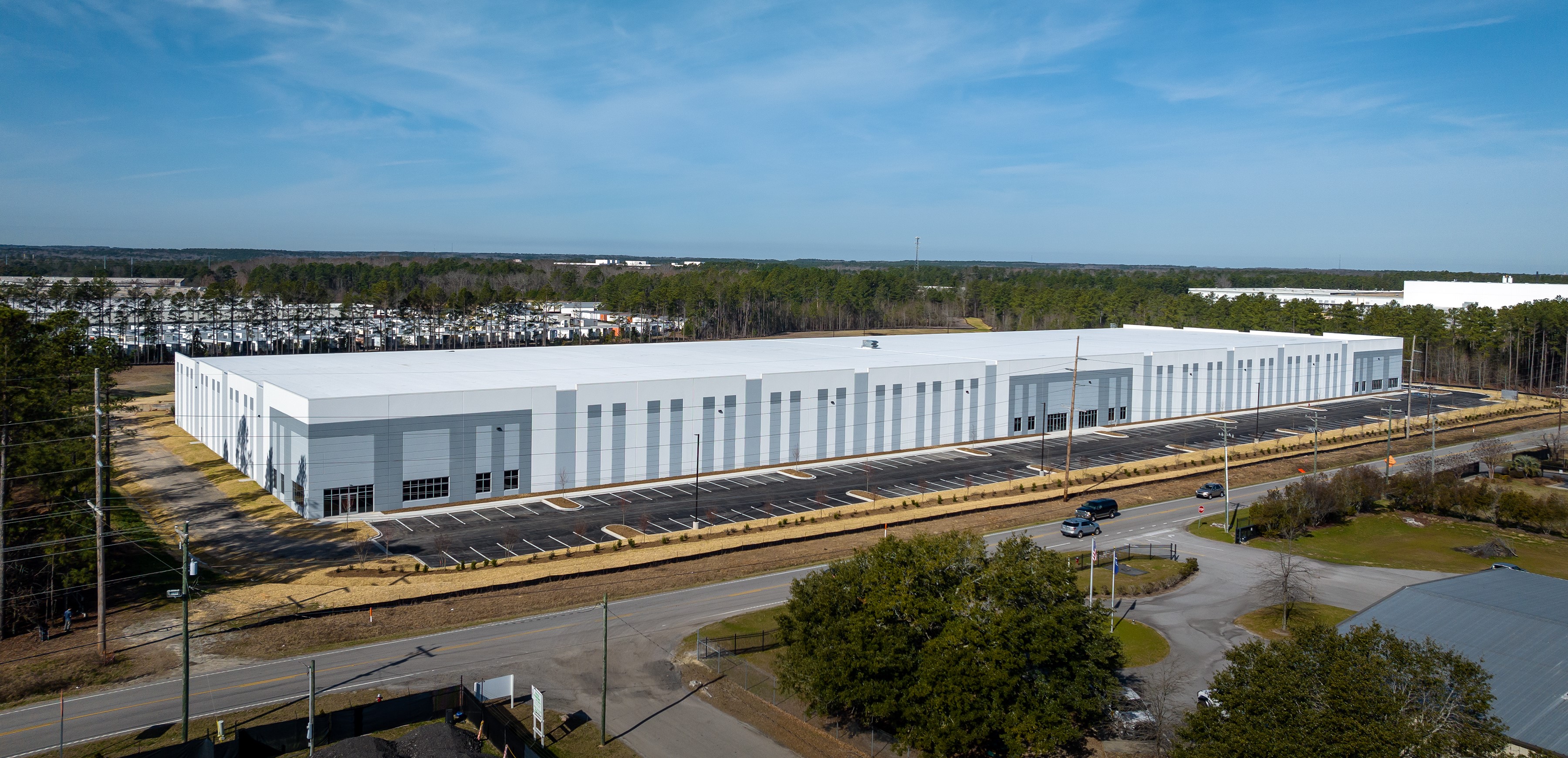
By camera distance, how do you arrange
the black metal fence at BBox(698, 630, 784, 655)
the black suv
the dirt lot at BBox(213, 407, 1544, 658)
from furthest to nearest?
the black suv
the black metal fence at BBox(698, 630, 784, 655)
the dirt lot at BBox(213, 407, 1544, 658)

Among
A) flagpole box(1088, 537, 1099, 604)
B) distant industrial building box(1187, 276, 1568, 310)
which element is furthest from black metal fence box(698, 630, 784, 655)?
distant industrial building box(1187, 276, 1568, 310)

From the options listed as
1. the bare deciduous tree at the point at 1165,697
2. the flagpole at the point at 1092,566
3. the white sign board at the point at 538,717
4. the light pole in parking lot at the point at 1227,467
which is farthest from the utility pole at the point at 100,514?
the light pole in parking lot at the point at 1227,467

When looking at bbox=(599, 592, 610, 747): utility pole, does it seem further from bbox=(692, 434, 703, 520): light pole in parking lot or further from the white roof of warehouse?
the white roof of warehouse

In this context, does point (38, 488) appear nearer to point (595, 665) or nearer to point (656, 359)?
point (595, 665)

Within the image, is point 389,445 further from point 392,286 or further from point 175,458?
point 392,286

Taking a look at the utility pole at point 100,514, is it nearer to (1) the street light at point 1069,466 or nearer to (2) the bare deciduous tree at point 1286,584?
(2) the bare deciduous tree at point 1286,584

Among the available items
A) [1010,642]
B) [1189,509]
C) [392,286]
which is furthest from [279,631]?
[392,286]
